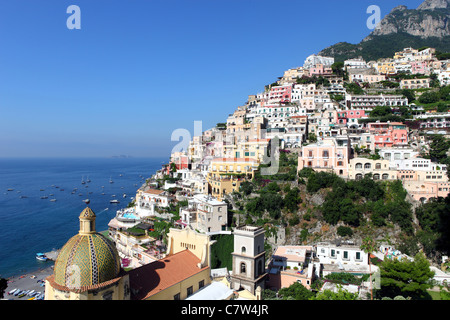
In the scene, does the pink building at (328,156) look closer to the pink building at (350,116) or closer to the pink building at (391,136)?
the pink building at (391,136)

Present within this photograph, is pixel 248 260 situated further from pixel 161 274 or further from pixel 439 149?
pixel 439 149

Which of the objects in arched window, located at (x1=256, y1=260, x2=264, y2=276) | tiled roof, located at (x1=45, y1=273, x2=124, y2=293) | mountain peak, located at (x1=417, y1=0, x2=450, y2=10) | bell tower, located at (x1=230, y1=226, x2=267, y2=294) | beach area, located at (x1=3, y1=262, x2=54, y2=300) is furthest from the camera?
mountain peak, located at (x1=417, y1=0, x2=450, y2=10)

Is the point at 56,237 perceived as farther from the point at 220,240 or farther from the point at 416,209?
the point at 416,209

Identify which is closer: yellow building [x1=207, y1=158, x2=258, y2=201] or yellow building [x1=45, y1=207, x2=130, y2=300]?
yellow building [x1=45, y1=207, x2=130, y2=300]

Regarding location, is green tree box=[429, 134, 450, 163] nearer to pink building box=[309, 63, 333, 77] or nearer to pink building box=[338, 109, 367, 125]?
pink building box=[338, 109, 367, 125]

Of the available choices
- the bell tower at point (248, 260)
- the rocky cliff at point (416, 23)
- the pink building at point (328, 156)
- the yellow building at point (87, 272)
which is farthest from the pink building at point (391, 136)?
the rocky cliff at point (416, 23)

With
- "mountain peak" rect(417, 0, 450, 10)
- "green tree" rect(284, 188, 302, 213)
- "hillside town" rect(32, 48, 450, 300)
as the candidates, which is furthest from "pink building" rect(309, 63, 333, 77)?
"mountain peak" rect(417, 0, 450, 10)
